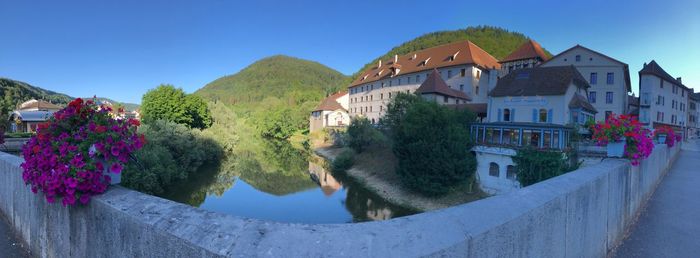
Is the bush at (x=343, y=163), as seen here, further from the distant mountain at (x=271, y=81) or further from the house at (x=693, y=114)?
the distant mountain at (x=271, y=81)

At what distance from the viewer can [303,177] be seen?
30156 millimetres

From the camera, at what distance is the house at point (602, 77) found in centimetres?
3175

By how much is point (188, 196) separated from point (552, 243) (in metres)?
22.4

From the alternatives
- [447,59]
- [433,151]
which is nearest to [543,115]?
[433,151]

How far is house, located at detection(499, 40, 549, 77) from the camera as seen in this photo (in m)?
38.8

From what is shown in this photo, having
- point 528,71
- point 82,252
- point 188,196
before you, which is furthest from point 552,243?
point 528,71

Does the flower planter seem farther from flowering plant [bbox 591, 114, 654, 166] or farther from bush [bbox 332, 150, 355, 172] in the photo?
bush [bbox 332, 150, 355, 172]

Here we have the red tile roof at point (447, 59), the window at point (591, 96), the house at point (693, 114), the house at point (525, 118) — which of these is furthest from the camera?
the house at point (693, 114)

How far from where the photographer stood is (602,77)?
32.6 metres

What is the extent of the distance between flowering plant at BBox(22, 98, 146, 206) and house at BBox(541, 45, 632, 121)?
39.9m

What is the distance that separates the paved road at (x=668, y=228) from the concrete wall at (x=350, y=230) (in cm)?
86

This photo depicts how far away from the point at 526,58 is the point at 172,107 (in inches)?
1724

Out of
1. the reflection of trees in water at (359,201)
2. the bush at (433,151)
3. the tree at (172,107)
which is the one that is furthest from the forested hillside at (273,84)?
the bush at (433,151)

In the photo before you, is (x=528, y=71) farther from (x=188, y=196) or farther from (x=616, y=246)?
(x=188, y=196)
